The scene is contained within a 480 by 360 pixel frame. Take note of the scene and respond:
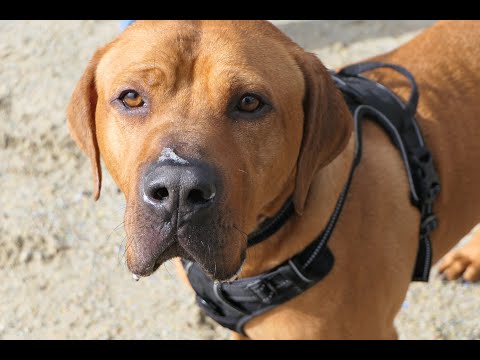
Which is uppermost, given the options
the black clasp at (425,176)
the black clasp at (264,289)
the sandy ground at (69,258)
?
the black clasp at (425,176)

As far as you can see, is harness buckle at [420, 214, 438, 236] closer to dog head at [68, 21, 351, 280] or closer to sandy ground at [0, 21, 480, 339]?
dog head at [68, 21, 351, 280]

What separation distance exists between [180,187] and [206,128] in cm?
30

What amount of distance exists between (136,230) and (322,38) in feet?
14.2

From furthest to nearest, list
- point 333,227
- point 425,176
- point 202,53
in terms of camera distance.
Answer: point 425,176, point 333,227, point 202,53

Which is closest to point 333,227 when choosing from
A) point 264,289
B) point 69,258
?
point 264,289

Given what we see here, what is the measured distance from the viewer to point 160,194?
2469mm

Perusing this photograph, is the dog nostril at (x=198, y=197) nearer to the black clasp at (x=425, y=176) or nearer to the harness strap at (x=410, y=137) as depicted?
the harness strap at (x=410, y=137)

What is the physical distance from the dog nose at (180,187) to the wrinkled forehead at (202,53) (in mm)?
434

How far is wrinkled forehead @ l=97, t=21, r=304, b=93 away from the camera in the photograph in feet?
8.91

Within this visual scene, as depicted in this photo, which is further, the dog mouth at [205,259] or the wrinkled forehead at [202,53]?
the wrinkled forehead at [202,53]

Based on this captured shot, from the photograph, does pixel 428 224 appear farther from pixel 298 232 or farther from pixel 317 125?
pixel 317 125

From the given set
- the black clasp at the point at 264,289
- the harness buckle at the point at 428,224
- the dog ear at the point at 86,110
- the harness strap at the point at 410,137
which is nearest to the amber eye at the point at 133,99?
the dog ear at the point at 86,110

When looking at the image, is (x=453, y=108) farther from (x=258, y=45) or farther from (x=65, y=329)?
(x=65, y=329)

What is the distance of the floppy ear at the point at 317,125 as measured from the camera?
296 cm
